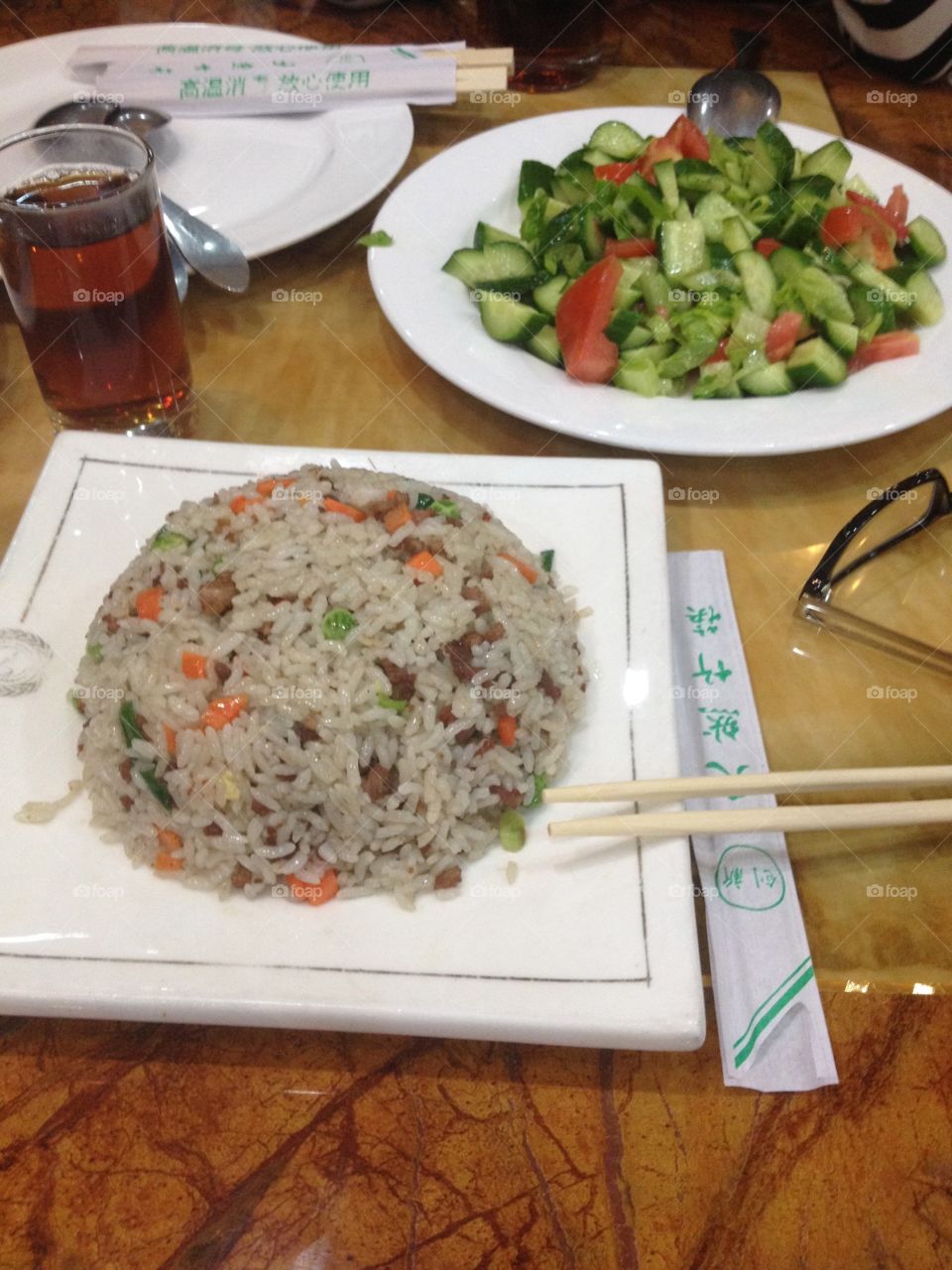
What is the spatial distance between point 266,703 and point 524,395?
118 cm

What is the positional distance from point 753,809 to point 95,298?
187 cm

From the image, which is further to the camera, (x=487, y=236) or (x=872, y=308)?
(x=487, y=236)

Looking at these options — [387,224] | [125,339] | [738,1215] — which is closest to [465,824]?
[738,1215]

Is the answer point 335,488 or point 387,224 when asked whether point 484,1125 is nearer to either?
→ point 335,488

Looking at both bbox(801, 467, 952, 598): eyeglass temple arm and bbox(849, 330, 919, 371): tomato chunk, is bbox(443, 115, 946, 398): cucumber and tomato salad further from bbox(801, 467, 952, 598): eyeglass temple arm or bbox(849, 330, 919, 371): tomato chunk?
bbox(801, 467, 952, 598): eyeglass temple arm

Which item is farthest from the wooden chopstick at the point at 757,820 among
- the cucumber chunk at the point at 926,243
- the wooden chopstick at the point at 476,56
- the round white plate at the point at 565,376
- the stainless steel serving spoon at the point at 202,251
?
the wooden chopstick at the point at 476,56

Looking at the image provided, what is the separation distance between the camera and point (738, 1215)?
1500mm

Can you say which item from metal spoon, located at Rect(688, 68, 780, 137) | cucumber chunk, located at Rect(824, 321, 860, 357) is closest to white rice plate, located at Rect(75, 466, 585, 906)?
cucumber chunk, located at Rect(824, 321, 860, 357)

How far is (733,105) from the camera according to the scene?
12.4ft

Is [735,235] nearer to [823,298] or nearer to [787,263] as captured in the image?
[787,263]

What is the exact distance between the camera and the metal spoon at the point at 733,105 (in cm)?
376

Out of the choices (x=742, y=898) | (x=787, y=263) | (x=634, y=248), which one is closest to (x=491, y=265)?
(x=634, y=248)

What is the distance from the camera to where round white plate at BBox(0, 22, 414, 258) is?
3111 millimetres

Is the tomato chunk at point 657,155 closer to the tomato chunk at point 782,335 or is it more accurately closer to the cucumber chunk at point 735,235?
the cucumber chunk at point 735,235
